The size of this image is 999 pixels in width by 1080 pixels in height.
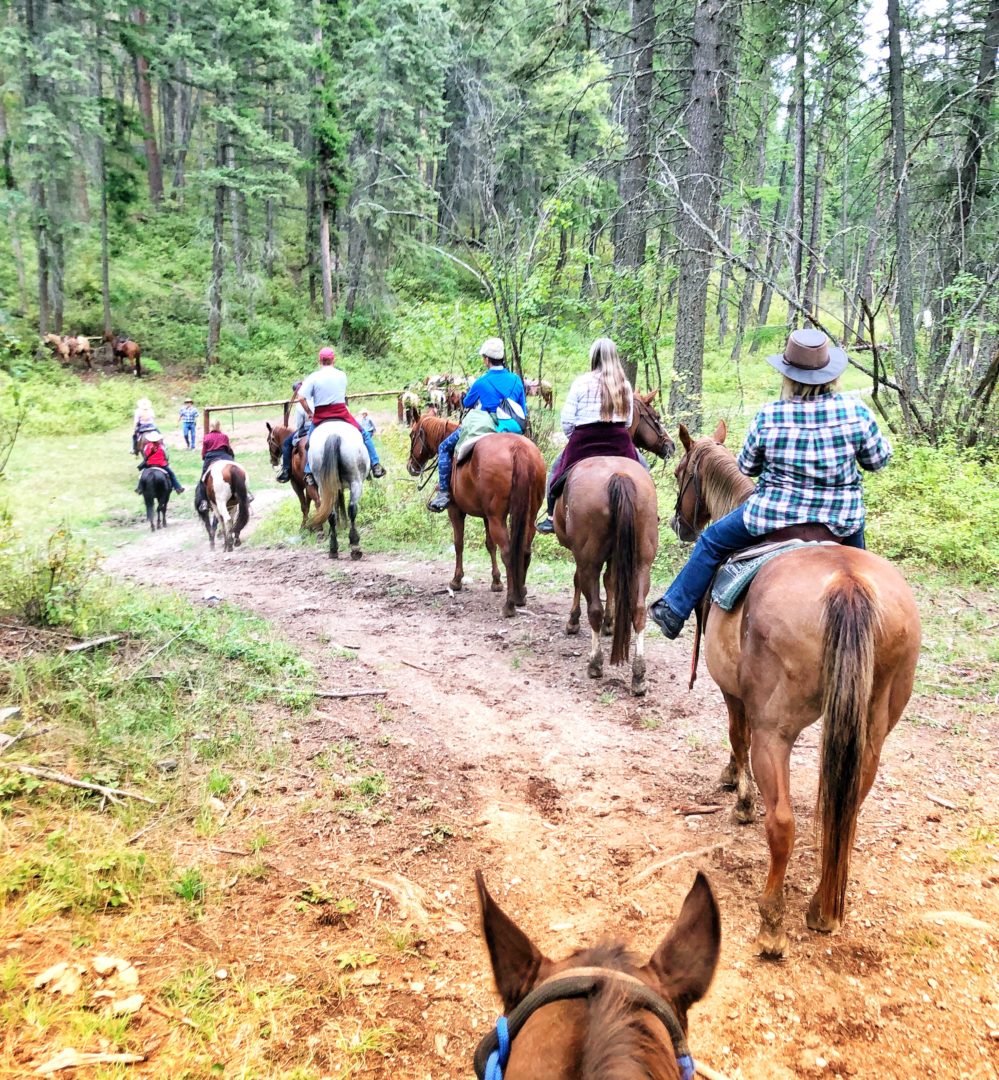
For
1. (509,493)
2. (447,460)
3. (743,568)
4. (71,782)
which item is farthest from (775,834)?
(447,460)

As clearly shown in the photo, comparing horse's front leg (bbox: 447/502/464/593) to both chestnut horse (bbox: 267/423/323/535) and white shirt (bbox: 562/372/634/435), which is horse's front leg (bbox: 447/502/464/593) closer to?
white shirt (bbox: 562/372/634/435)

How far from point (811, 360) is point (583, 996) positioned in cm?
316

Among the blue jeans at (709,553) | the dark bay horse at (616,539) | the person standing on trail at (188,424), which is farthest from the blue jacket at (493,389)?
the person standing on trail at (188,424)

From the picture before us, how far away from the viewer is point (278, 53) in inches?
1020

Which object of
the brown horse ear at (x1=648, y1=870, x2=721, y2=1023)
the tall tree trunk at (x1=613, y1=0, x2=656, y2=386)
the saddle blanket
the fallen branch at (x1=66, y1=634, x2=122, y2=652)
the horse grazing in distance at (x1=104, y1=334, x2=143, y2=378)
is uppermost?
the tall tree trunk at (x1=613, y1=0, x2=656, y2=386)

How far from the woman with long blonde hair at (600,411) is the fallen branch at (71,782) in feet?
14.2

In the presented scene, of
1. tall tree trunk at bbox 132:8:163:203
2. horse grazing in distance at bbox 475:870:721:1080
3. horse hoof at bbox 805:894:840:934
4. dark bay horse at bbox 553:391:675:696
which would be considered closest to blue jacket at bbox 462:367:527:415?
dark bay horse at bbox 553:391:675:696

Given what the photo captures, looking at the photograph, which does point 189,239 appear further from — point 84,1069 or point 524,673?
point 84,1069

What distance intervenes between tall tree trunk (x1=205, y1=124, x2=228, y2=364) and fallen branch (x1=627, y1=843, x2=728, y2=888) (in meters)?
29.1

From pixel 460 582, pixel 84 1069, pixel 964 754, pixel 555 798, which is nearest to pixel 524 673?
pixel 555 798

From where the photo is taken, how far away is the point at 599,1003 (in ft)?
4.12

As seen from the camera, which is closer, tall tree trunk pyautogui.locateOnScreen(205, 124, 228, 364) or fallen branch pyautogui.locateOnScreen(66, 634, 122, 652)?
fallen branch pyautogui.locateOnScreen(66, 634, 122, 652)

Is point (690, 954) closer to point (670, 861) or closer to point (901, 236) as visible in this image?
point (670, 861)

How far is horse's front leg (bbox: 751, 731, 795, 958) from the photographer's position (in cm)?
315
